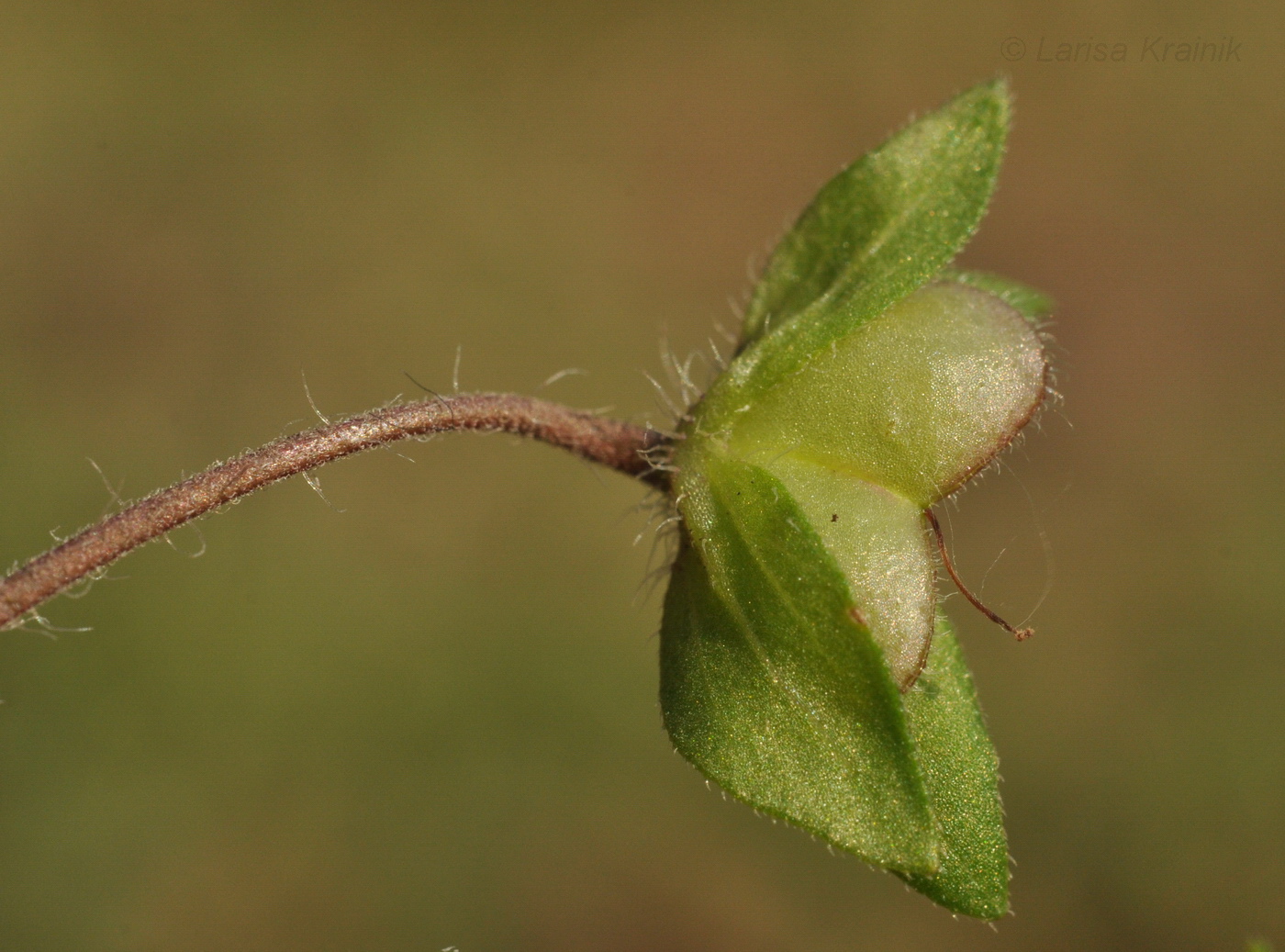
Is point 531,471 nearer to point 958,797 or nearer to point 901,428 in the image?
point 901,428

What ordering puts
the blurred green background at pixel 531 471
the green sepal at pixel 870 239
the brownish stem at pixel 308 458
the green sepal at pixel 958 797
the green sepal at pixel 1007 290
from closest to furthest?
the brownish stem at pixel 308 458, the green sepal at pixel 958 797, the green sepal at pixel 870 239, the green sepal at pixel 1007 290, the blurred green background at pixel 531 471

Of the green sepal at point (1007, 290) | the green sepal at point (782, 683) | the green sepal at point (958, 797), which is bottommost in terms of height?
the green sepal at point (958, 797)

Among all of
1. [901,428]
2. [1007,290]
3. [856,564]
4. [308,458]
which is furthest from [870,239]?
[308,458]

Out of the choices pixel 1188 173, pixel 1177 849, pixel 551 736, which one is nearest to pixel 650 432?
pixel 551 736

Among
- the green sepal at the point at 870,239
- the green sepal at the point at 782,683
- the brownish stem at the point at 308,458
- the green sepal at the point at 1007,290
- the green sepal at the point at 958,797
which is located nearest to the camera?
the brownish stem at the point at 308,458

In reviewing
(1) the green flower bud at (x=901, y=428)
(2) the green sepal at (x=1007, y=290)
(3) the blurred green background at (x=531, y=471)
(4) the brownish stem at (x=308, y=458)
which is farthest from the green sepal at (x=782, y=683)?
(3) the blurred green background at (x=531, y=471)

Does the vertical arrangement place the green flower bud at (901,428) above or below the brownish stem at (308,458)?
below

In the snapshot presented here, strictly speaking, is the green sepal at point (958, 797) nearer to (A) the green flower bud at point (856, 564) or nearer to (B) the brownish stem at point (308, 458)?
(A) the green flower bud at point (856, 564)
